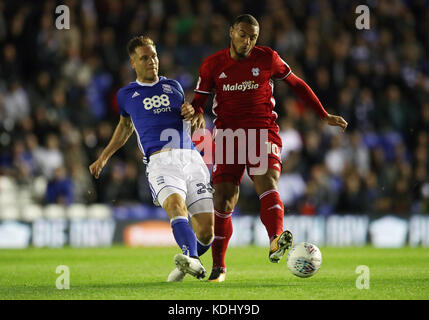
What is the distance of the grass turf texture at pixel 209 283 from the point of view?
602 centimetres

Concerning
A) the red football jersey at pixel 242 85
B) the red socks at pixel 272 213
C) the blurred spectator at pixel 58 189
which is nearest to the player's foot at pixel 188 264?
the red socks at pixel 272 213

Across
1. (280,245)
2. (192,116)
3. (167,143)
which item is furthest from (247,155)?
(280,245)

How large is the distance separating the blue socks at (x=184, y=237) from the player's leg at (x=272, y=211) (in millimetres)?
650

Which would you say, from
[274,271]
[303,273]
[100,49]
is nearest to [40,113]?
[100,49]

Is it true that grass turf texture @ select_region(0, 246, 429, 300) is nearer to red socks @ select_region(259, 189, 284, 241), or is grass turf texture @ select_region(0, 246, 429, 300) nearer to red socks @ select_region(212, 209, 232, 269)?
red socks @ select_region(212, 209, 232, 269)

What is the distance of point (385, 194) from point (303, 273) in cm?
832

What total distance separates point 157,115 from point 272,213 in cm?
138

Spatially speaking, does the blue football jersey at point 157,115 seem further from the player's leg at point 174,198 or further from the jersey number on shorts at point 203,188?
the jersey number on shorts at point 203,188

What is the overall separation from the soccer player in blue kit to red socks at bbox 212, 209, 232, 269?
135mm

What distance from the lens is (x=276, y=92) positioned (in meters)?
15.6

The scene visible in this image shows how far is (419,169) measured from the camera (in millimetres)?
14711

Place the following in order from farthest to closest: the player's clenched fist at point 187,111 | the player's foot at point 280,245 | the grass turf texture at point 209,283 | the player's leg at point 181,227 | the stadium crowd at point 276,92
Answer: the stadium crowd at point 276,92, the player's clenched fist at point 187,111, the player's leg at point 181,227, the player's foot at point 280,245, the grass turf texture at point 209,283

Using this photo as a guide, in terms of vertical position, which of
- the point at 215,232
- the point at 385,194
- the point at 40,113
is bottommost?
the point at 215,232
